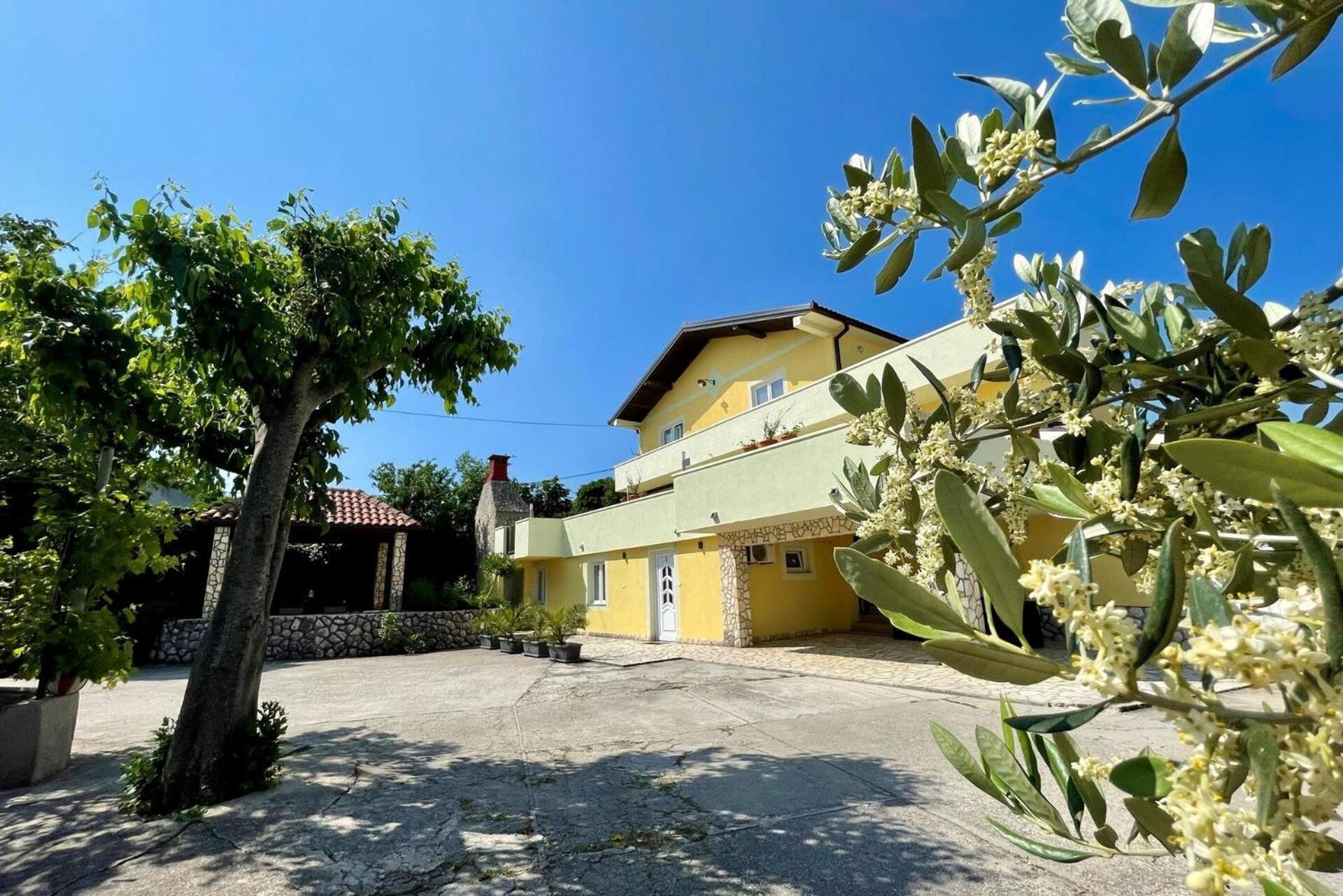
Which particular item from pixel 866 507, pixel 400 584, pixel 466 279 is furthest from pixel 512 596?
pixel 866 507

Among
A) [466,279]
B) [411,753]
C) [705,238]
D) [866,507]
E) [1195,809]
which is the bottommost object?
[411,753]

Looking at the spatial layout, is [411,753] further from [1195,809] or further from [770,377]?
[770,377]

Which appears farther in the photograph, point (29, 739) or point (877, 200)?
point (29, 739)

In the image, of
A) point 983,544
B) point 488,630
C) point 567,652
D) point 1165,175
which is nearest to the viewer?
point 983,544

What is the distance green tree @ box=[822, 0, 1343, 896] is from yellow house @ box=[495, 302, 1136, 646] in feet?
24.7

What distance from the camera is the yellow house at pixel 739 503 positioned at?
12008 millimetres

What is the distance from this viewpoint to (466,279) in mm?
6723

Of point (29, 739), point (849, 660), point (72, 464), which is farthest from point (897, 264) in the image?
point (849, 660)

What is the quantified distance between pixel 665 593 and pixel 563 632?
10.8 ft

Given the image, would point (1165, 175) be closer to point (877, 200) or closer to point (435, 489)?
point (877, 200)

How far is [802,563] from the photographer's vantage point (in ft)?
52.2

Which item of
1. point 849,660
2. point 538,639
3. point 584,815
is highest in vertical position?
point 538,639

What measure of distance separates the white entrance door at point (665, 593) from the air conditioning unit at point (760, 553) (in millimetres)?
2627

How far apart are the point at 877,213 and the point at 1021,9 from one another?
2.29 m
